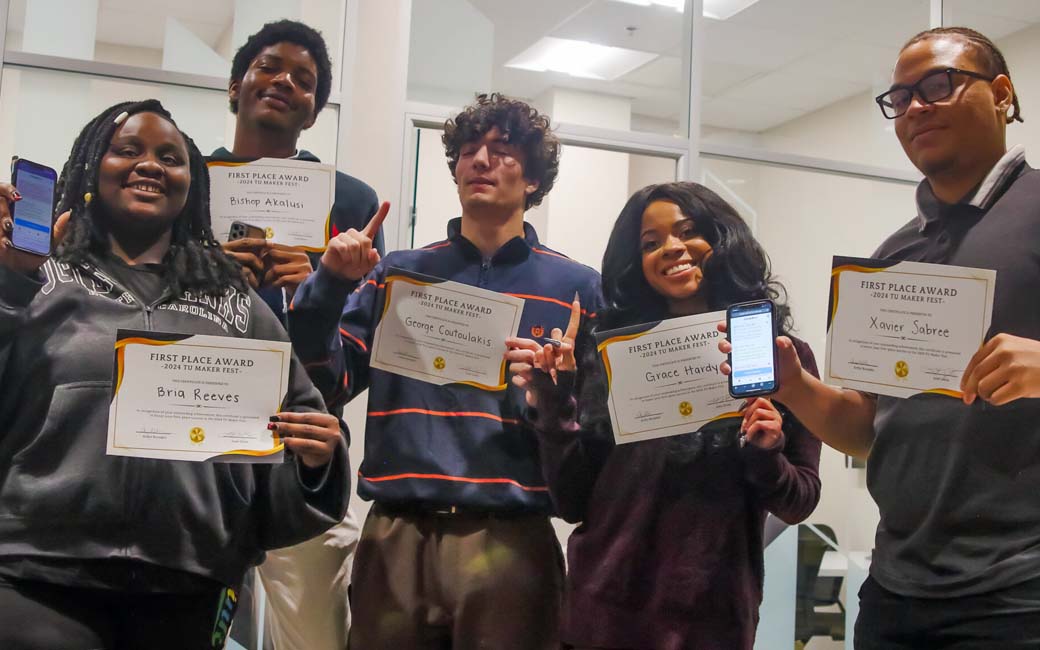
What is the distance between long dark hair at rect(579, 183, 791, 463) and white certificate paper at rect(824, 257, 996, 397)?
266 mm

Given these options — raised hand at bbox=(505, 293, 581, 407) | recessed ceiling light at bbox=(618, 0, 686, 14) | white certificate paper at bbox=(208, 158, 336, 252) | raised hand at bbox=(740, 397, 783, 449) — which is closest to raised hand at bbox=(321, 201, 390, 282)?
white certificate paper at bbox=(208, 158, 336, 252)

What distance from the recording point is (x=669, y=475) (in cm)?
217

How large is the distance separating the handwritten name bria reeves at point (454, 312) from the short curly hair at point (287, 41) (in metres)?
0.80

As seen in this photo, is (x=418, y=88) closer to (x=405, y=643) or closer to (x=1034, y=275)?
(x=405, y=643)

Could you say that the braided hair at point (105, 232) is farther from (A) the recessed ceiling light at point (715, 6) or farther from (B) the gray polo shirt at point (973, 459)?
(A) the recessed ceiling light at point (715, 6)

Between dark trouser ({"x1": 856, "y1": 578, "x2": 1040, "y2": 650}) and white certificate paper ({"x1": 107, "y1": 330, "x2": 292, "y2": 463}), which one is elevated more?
white certificate paper ({"x1": 107, "y1": 330, "x2": 292, "y2": 463})

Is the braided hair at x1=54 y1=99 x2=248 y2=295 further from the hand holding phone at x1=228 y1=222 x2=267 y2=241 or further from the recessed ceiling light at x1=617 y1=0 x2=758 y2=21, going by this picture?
the recessed ceiling light at x1=617 y1=0 x2=758 y2=21

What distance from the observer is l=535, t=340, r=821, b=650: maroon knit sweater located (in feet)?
6.77

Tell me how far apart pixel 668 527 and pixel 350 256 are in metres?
0.95

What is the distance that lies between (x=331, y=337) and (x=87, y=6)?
219 cm

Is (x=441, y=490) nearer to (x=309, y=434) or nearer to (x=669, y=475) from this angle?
(x=309, y=434)

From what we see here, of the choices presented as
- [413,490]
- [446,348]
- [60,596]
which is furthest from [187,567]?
[446,348]

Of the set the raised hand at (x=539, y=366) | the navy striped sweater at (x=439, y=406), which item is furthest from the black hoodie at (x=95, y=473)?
the raised hand at (x=539, y=366)

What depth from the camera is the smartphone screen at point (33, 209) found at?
183 cm
